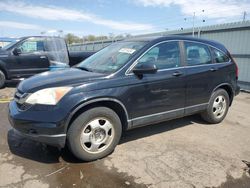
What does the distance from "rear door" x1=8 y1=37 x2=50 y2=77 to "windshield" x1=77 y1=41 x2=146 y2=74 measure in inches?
212

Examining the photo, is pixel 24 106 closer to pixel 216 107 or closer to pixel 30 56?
pixel 216 107

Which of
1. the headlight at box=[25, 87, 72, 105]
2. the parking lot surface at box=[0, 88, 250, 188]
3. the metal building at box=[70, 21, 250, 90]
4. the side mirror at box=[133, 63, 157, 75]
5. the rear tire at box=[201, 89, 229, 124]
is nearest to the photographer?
the parking lot surface at box=[0, 88, 250, 188]

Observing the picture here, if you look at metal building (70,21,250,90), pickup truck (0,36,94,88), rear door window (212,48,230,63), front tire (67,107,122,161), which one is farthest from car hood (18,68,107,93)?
metal building (70,21,250,90)

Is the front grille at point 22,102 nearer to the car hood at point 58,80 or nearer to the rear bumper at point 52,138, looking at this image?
the car hood at point 58,80

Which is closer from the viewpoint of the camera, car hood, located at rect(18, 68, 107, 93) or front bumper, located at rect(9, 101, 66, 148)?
front bumper, located at rect(9, 101, 66, 148)

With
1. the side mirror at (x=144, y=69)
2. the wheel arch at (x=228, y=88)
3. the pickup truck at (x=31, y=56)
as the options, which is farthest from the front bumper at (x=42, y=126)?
the pickup truck at (x=31, y=56)

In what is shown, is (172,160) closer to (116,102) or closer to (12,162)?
(116,102)

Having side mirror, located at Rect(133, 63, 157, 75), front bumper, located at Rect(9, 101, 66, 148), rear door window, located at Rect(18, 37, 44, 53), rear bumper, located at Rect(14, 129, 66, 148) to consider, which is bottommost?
rear bumper, located at Rect(14, 129, 66, 148)

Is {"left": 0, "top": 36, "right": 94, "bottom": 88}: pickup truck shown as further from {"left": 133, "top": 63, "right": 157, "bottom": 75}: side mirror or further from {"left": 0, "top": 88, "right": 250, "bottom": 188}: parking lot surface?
{"left": 133, "top": 63, "right": 157, "bottom": 75}: side mirror

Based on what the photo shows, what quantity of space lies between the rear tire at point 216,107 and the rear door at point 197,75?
20cm

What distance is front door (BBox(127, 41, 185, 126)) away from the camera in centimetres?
381

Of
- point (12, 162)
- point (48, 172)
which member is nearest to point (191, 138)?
point (48, 172)

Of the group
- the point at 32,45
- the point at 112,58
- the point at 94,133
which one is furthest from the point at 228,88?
the point at 32,45

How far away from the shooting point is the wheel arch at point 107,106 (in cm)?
327
